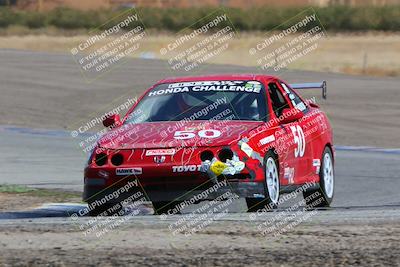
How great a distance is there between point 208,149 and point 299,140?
1.63 meters

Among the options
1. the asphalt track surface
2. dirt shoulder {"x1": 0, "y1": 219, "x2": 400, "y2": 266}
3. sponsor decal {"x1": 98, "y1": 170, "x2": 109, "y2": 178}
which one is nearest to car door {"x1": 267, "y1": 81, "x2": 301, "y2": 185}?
the asphalt track surface

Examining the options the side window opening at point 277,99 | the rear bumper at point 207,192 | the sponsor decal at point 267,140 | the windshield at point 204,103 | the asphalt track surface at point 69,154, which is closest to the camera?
the rear bumper at point 207,192

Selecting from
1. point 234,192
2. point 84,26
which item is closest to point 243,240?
point 234,192

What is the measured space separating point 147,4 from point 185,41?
28.0 feet

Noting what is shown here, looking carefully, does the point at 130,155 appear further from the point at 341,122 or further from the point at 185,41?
the point at 185,41

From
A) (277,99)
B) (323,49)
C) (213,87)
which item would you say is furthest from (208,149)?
(323,49)

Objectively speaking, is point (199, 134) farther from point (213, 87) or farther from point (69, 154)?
point (69, 154)

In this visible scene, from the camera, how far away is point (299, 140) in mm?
12102

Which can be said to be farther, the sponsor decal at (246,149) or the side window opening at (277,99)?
the side window opening at (277,99)

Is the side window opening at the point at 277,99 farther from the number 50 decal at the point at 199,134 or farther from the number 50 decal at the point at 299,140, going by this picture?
the number 50 decal at the point at 199,134

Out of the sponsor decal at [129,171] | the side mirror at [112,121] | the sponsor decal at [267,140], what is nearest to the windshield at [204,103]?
the side mirror at [112,121]

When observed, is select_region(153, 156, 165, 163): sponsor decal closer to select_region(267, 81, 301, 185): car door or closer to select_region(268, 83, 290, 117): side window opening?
select_region(267, 81, 301, 185): car door

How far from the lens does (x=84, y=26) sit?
178 ft

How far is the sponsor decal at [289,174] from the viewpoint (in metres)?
11.6
